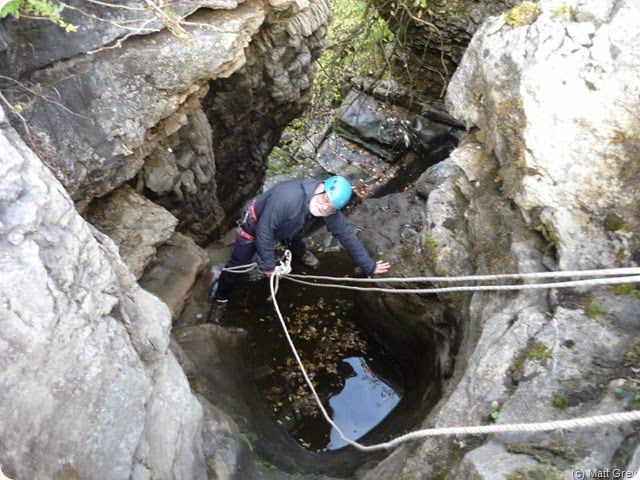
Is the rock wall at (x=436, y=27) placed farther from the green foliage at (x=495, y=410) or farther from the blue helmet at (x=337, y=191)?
the green foliage at (x=495, y=410)

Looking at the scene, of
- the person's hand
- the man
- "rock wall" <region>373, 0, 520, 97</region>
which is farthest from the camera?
"rock wall" <region>373, 0, 520, 97</region>

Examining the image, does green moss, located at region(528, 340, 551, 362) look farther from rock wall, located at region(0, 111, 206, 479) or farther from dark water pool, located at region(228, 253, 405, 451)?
→ dark water pool, located at region(228, 253, 405, 451)

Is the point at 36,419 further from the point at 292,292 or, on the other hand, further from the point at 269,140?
the point at 269,140

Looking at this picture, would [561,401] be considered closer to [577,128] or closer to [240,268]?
[577,128]

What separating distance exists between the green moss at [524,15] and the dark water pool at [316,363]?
4.41 meters

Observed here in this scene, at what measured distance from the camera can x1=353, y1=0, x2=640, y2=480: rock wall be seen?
291cm

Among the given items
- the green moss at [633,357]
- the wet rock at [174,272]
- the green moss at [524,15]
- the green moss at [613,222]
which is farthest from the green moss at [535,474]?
the wet rock at [174,272]

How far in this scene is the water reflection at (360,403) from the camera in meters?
6.26

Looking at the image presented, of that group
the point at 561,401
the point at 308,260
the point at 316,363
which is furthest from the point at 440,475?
the point at 308,260

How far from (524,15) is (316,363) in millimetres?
4836

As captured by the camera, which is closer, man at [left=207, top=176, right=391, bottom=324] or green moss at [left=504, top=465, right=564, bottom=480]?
green moss at [left=504, top=465, right=564, bottom=480]

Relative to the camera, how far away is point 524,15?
4402 mm

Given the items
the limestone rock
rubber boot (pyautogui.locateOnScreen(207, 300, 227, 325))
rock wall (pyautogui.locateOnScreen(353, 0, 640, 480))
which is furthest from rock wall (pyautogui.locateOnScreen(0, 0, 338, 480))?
the limestone rock

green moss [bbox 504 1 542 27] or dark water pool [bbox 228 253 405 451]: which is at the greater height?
green moss [bbox 504 1 542 27]
